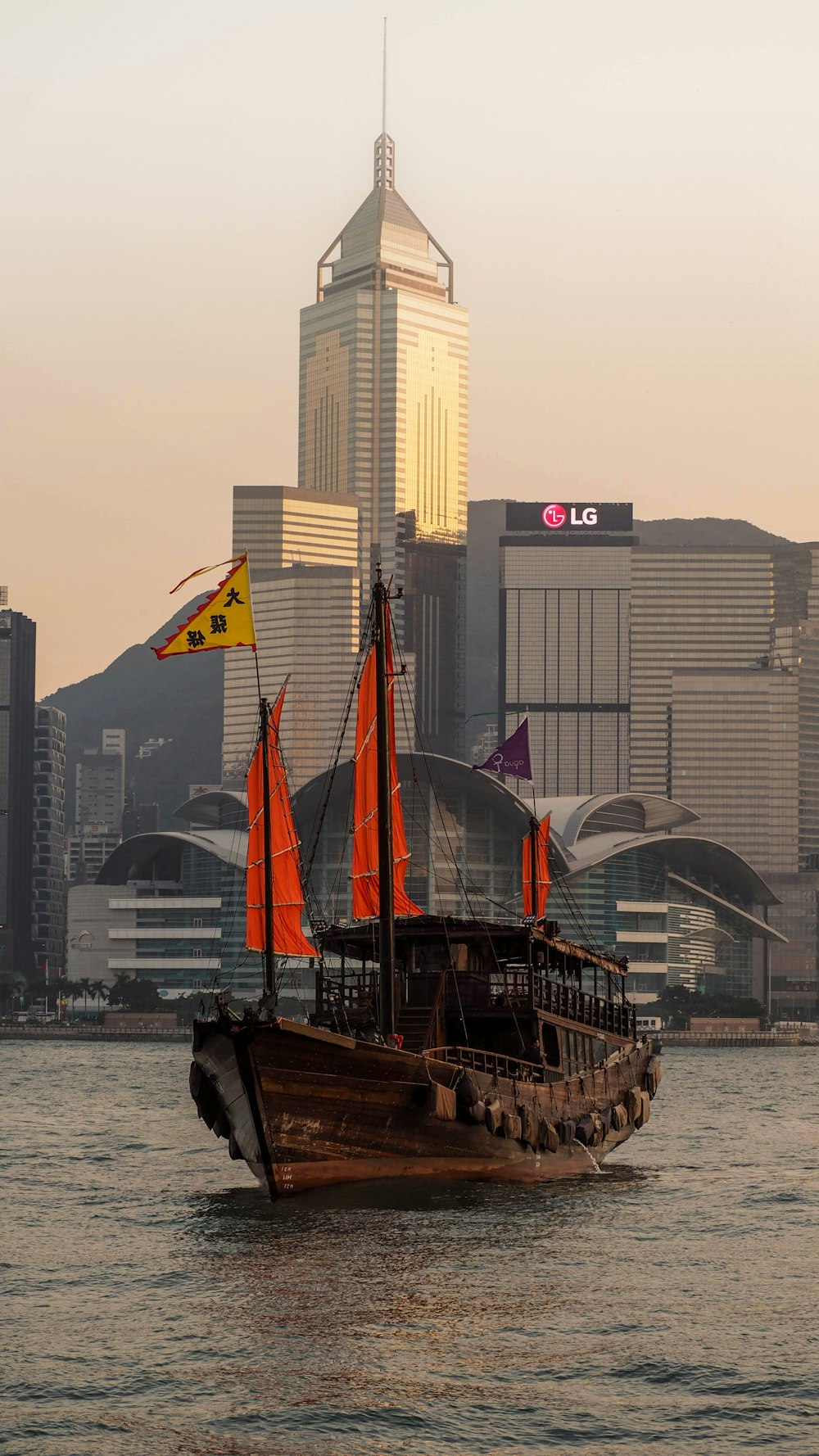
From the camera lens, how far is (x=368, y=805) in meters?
51.8

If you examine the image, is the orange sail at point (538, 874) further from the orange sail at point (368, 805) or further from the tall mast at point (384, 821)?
the tall mast at point (384, 821)

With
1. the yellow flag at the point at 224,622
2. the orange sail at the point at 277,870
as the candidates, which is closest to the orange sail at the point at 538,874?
the orange sail at the point at 277,870

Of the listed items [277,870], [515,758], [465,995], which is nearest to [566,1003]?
[465,995]

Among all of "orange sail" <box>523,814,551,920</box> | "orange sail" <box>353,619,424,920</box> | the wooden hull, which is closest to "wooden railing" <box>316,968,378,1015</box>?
"orange sail" <box>353,619,424,920</box>

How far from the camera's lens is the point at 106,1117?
Answer: 79188mm

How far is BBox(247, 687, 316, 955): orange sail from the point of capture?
53625mm

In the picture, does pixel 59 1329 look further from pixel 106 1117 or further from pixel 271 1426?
pixel 106 1117

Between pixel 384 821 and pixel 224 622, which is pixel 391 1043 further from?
pixel 224 622

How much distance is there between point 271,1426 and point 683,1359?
7.47 m

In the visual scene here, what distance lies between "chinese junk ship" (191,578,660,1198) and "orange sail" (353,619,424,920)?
0.05 meters

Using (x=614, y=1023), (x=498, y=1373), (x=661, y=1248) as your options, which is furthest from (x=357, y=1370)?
(x=614, y=1023)

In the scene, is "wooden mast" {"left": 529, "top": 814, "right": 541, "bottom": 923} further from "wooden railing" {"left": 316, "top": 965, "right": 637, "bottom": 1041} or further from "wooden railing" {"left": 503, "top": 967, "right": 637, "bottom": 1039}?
"wooden railing" {"left": 316, "top": 965, "right": 637, "bottom": 1041}

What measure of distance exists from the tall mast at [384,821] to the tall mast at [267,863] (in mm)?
2949

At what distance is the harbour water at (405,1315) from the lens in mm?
26828
